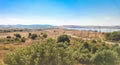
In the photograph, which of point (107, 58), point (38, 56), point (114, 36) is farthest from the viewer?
point (114, 36)

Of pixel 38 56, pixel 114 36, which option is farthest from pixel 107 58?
pixel 114 36

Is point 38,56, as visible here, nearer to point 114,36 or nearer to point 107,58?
point 107,58

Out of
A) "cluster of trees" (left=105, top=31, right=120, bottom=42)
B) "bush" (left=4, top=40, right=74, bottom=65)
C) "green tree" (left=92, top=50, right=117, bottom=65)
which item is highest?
"bush" (left=4, top=40, right=74, bottom=65)

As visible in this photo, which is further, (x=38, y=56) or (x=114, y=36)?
(x=114, y=36)

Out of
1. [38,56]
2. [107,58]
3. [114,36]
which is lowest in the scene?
[114,36]

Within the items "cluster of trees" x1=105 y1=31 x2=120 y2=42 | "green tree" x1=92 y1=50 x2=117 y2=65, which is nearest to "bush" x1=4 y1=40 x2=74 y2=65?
"green tree" x1=92 y1=50 x2=117 y2=65

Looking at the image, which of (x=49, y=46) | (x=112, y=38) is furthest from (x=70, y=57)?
(x=112, y=38)

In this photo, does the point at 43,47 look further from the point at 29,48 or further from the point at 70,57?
the point at 70,57

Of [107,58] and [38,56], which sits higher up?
[38,56]

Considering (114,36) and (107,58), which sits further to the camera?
(114,36)

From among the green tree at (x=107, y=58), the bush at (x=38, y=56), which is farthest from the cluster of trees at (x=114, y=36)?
the bush at (x=38, y=56)

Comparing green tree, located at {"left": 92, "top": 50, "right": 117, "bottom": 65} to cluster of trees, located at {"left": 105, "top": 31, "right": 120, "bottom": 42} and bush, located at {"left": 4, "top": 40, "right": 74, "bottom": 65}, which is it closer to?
bush, located at {"left": 4, "top": 40, "right": 74, "bottom": 65}

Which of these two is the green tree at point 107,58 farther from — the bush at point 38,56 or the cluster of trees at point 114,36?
the cluster of trees at point 114,36

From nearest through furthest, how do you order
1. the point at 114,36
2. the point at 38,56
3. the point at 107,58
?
the point at 38,56
the point at 107,58
the point at 114,36
